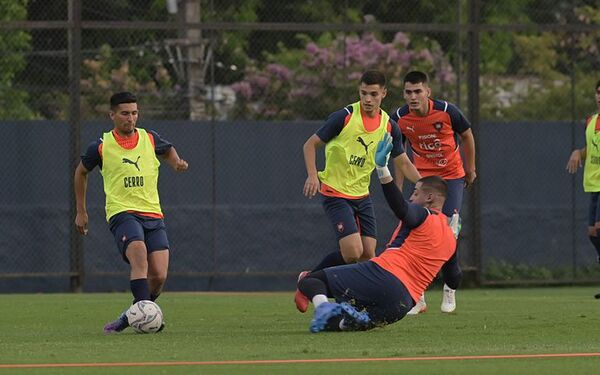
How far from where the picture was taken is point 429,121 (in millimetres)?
14125

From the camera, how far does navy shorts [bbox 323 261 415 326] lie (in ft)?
35.3

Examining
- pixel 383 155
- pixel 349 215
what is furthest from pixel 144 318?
pixel 349 215

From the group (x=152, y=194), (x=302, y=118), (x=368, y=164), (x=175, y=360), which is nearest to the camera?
(x=175, y=360)

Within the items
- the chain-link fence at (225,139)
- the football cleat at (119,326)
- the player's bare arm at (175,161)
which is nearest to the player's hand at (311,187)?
the player's bare arm at (175,161)

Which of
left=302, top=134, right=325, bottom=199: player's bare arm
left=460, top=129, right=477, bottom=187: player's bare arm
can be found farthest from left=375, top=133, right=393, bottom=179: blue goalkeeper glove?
left=460, top=129, right=477, bottom=187: player's bare arm

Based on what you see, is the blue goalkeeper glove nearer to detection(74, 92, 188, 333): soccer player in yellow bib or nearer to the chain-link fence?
detection(74, 92, 188, 333): soccer player in yellow bib

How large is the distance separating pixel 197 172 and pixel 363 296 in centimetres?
963

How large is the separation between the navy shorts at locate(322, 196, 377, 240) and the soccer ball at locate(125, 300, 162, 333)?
7.63ft

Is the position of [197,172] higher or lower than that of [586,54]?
lower

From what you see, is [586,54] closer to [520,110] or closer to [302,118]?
[520,110]

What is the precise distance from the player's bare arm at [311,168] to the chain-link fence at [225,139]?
7.04 m

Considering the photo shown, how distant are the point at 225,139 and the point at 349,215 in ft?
24.1

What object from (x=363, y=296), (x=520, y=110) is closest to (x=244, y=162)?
A: (x=520, y=110)

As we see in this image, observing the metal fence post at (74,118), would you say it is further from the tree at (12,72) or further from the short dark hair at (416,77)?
the short dark hair at (416,77)
